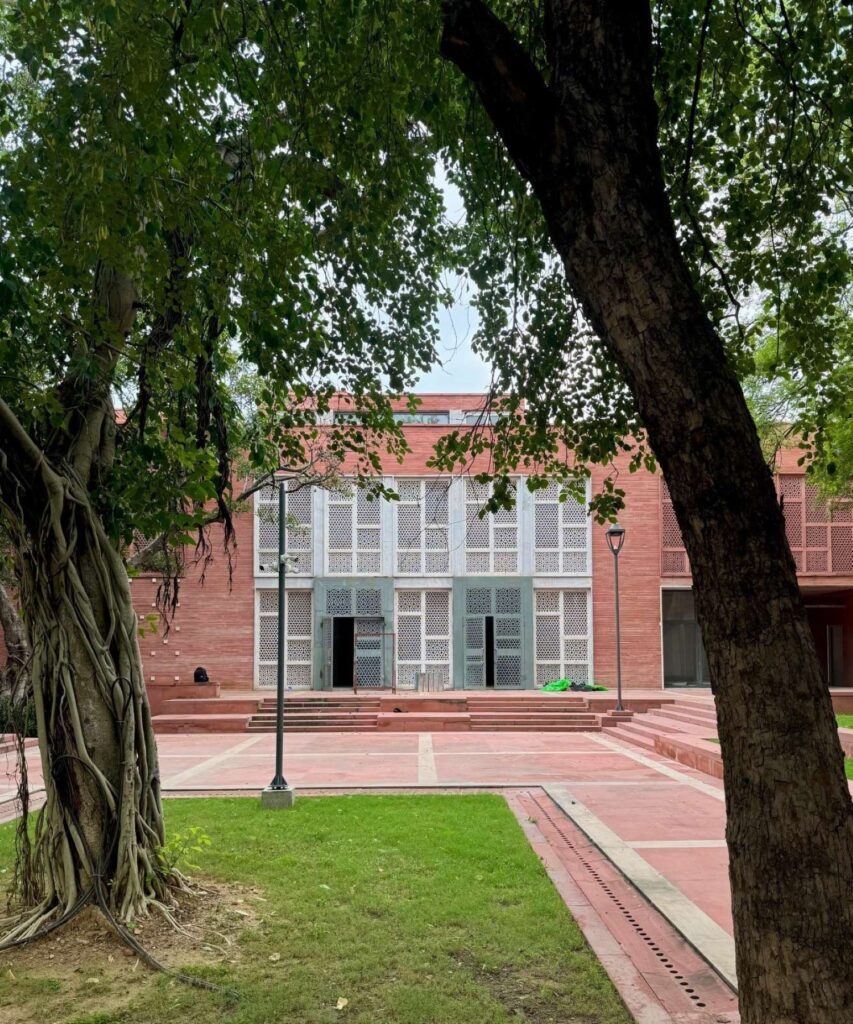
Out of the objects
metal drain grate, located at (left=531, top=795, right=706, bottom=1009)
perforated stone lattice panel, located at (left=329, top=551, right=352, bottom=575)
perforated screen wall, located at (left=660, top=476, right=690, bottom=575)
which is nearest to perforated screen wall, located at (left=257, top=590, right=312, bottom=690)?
perforated stone lattice panel, located at (left=329, top=551, right=352, bottom=575)

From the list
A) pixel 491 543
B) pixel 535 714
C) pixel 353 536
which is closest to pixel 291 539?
pixel 353 536

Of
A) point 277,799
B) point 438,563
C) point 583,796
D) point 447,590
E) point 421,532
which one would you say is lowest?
point 583,796

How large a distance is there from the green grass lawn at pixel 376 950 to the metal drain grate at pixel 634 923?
391 millimetres

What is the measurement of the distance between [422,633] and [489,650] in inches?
82.4

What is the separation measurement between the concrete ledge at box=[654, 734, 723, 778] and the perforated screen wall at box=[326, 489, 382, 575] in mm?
13012

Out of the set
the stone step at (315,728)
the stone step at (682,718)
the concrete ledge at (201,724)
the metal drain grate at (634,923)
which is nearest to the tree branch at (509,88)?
the metal drain grate at (634,923)

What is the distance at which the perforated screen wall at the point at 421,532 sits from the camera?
1097 inches

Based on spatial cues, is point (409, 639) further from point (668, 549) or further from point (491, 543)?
point (668, 549)

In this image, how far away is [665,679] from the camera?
92.9ft

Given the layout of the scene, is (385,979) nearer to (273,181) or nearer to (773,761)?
(773,761)

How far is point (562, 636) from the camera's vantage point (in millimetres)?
27719

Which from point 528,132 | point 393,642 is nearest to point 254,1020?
point 528,132

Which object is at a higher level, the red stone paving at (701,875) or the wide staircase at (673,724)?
the red stone paving at (701,875)

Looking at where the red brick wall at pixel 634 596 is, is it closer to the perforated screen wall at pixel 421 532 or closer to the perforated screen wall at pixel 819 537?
the perforated screen wall at pixel 819 537
